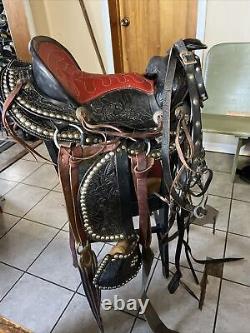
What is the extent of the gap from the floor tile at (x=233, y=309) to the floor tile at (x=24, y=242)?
106 centimetres

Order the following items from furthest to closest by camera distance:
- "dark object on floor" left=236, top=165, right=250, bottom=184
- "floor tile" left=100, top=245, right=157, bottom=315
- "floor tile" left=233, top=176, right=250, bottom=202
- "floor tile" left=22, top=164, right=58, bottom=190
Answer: "floor tile" left=22, top=164, right=58, bottom=190
"dark object on floor" left=236, top=165, right=250, bottom=184
"floor tile" left=233, top=176, right=250, bottom=202
"floor tile" left=100, top=245, right=157, bottom=315

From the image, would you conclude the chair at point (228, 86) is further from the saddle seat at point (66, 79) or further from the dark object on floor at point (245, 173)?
the saddle seat at point (66, 79)

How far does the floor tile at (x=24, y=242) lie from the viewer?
1570 mm

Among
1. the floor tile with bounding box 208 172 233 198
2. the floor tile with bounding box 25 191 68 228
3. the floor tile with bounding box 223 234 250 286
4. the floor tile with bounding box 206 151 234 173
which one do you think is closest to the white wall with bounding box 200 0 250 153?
the floor tile with bounding box 206 151 234 173

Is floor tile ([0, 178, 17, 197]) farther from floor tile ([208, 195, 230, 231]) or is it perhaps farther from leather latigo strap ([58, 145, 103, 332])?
floor tile ([208, 195, 230, 231])

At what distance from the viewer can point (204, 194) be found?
88 cm

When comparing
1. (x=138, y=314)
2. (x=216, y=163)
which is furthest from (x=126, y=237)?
(x=216, y=163)

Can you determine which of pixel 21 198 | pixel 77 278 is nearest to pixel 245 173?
pixel 77 278

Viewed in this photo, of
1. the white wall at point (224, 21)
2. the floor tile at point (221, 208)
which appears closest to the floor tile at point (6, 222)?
the floor tile at point (221, 208)

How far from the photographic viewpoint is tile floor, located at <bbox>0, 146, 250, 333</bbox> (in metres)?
1.23

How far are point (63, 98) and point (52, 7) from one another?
225 centimetres

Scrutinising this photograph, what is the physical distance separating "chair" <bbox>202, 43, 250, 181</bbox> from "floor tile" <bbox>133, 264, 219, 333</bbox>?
40.1 inches

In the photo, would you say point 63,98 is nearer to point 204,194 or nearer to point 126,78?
point 126,78

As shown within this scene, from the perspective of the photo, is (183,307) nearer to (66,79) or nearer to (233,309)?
(233,309)
